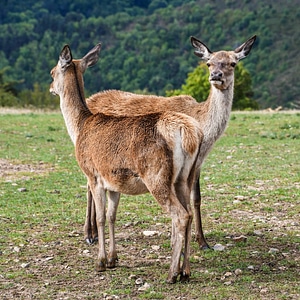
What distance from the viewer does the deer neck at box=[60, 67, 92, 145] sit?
7.95 m

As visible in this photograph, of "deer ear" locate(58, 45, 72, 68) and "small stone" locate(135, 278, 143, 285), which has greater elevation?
"deer ear" locate(58, 45, 72, 68)

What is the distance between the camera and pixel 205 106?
8.38m

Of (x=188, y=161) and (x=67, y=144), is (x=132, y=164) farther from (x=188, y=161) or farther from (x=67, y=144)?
(x=67, y=144)

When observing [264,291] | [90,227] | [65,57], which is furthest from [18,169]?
[264,291]

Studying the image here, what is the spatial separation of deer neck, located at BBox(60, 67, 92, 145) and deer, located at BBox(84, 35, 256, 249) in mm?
943

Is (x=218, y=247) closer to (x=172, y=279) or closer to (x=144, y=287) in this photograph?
(x=172, y=279)

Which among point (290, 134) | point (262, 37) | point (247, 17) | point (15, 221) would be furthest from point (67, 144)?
point (247, 17)

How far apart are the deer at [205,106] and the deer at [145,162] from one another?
104 centimetres

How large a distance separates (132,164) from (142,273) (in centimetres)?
116

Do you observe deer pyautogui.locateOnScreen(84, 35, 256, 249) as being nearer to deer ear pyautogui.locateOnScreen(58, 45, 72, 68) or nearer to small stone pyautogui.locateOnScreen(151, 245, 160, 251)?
small stone pyautogui.locateOnScreen(151, 245, 160, 251)

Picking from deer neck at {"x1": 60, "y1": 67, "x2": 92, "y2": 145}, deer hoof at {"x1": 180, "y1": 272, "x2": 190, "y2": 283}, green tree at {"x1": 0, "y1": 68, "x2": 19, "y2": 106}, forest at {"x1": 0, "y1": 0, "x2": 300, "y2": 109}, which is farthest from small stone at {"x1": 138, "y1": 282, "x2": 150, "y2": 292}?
forest at {"x1": 0, "y1": 0, "x2": 300, "y2": 109}

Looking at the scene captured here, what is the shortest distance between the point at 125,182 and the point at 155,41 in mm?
93603

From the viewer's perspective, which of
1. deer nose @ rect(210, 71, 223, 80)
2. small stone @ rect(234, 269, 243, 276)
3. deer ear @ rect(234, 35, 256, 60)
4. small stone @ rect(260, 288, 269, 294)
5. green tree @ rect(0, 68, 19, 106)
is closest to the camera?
small stone @ rect(260, 288, 269, 294)

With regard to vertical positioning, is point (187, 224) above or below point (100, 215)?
above
